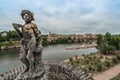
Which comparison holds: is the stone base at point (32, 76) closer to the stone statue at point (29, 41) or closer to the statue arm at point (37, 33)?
the stone statue at point (29, 41)

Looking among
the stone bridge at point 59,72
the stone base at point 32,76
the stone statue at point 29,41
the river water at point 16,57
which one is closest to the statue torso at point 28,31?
the stone statue at point 29,41

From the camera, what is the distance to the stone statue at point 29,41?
10.2 meters

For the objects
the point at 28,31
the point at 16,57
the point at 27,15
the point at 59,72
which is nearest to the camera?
the point at 28,31

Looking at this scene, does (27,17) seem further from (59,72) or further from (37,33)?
(59,72)

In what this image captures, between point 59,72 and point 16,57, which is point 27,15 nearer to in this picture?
point 59,72

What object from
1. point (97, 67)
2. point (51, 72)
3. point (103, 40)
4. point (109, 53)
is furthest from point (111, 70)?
point (103, 40)

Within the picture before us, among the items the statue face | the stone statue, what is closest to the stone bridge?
the stone statue

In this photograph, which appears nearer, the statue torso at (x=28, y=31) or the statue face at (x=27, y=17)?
the statue torso at (x=28, y=31)

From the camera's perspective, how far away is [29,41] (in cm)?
1026

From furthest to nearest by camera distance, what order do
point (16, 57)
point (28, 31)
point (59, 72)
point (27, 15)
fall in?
point (16, 57)
point (59, 72)
point (27, 15)
point (28, 31)

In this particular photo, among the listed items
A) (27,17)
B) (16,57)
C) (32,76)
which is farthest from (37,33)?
(16,57)

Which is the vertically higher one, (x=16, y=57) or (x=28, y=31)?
(x=28, y=31)

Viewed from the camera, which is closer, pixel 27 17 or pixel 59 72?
pixel 27 17

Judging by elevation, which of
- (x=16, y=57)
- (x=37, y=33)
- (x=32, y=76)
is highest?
(x=37, y=33)
